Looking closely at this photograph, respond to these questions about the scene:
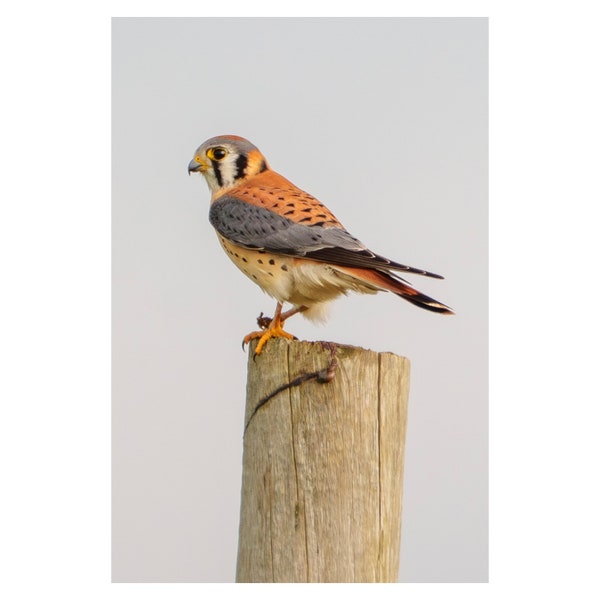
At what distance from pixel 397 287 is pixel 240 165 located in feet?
5.71

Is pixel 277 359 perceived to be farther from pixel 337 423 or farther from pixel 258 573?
pixel 258 573

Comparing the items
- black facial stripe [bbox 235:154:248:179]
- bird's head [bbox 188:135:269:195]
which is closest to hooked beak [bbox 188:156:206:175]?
bird's head [bbox 188:135:269:195]

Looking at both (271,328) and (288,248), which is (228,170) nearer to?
(288,248)

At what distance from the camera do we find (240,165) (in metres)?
5.67

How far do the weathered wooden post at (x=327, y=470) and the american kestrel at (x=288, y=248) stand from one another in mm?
509

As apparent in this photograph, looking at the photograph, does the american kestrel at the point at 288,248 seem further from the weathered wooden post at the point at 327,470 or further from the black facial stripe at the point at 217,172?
the weathered wooden post at the point at 327,470

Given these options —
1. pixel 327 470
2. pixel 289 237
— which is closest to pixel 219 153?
pixel 289 237

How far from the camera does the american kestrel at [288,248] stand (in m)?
4.54

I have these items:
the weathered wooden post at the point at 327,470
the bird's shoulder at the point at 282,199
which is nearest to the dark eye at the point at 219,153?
the bird's shoulder at the point at 282,199

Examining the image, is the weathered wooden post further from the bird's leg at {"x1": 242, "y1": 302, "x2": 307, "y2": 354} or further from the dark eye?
the dark eye

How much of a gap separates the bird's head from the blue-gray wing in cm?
35

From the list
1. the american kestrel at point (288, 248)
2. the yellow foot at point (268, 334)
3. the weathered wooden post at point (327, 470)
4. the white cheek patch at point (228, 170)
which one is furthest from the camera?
the white cheek patch at point (228, 170)

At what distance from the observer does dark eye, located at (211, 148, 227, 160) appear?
18.5 ft

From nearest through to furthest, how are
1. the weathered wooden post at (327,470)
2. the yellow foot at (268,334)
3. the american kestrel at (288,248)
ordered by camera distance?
the weathered wooden post at (327,470) → the yellow foot at (268,334) → the american kestrel at (288,248)
